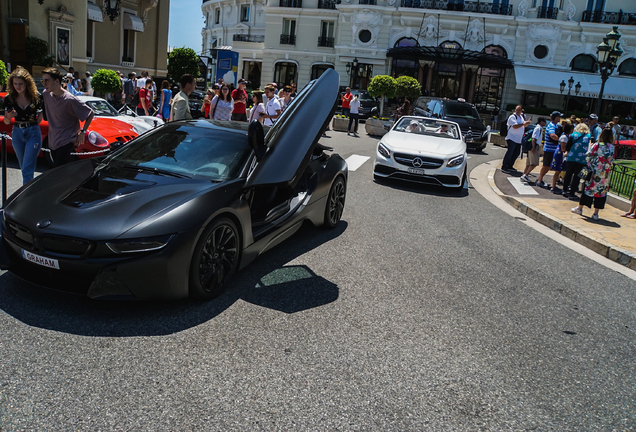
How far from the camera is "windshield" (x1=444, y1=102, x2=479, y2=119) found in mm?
19875

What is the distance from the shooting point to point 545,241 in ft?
26.3

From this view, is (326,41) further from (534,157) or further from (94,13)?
(534,157)

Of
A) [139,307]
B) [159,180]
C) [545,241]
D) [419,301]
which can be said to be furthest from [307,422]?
[545,241]

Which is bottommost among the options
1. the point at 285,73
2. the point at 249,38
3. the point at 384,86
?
the point at 384,86

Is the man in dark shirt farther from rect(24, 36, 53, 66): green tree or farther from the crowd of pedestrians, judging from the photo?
rect(24, 36, 53, 66): green tree

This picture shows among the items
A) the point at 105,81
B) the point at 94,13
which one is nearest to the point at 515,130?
the point at 105,81

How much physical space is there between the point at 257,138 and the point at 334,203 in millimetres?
2326

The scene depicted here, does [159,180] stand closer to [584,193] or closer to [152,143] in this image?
[152,143]

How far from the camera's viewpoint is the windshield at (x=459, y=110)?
1988 centimetres

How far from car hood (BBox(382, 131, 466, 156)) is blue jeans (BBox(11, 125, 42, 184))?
A: 6.75 meters

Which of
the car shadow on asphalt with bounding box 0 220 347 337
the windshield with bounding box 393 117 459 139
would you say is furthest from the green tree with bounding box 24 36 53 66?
the car shadow on asphalt with bounding box 0 220 347 337

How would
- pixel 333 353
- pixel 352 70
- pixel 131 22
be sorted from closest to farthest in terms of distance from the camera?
pixel 333 353
pixel 131 22
pixel 352 70

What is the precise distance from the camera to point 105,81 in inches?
826

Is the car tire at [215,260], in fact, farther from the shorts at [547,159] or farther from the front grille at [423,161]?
the shorts at [547,159]
